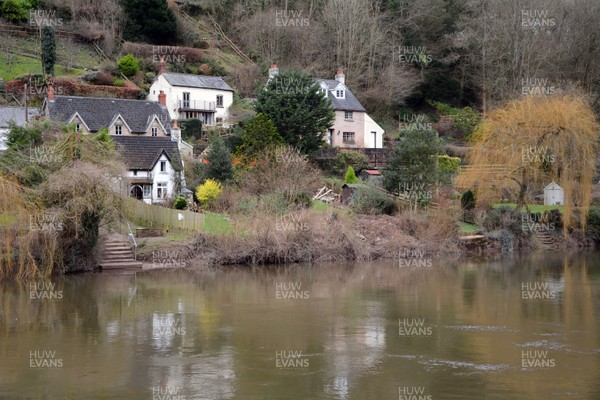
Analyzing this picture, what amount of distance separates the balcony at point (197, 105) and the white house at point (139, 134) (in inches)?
260

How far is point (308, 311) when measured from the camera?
2891 cm

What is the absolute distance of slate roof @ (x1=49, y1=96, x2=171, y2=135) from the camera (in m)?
58.3

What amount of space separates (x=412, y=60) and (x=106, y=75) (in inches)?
Answer: 1233

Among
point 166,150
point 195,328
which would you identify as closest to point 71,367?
point 195,328

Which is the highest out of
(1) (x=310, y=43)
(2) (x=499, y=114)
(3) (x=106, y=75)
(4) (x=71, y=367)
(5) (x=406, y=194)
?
(1) (x=310, y=43)

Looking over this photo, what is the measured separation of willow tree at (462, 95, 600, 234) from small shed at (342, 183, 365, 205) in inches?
311

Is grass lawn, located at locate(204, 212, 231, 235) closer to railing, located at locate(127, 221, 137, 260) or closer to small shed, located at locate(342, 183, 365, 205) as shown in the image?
railing, located at locate(127, 221, 137, 260)

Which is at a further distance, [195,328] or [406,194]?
[406,194]

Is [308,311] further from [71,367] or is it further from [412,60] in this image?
[412,60]

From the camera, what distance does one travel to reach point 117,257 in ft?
130

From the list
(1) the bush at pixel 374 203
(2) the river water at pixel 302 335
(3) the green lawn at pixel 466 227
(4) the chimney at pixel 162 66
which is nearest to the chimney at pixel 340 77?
(4) the chimney at pixel 162 66

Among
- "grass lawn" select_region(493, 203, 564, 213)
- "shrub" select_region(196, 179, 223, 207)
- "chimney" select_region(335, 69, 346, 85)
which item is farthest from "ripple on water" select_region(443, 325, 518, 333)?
"chimney" select_region(335, 69, 346, 85)

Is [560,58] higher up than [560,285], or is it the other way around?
[560,58]

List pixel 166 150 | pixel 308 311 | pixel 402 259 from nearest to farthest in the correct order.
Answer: pixel 308 311
pixel 402 259
pixel 166 150
